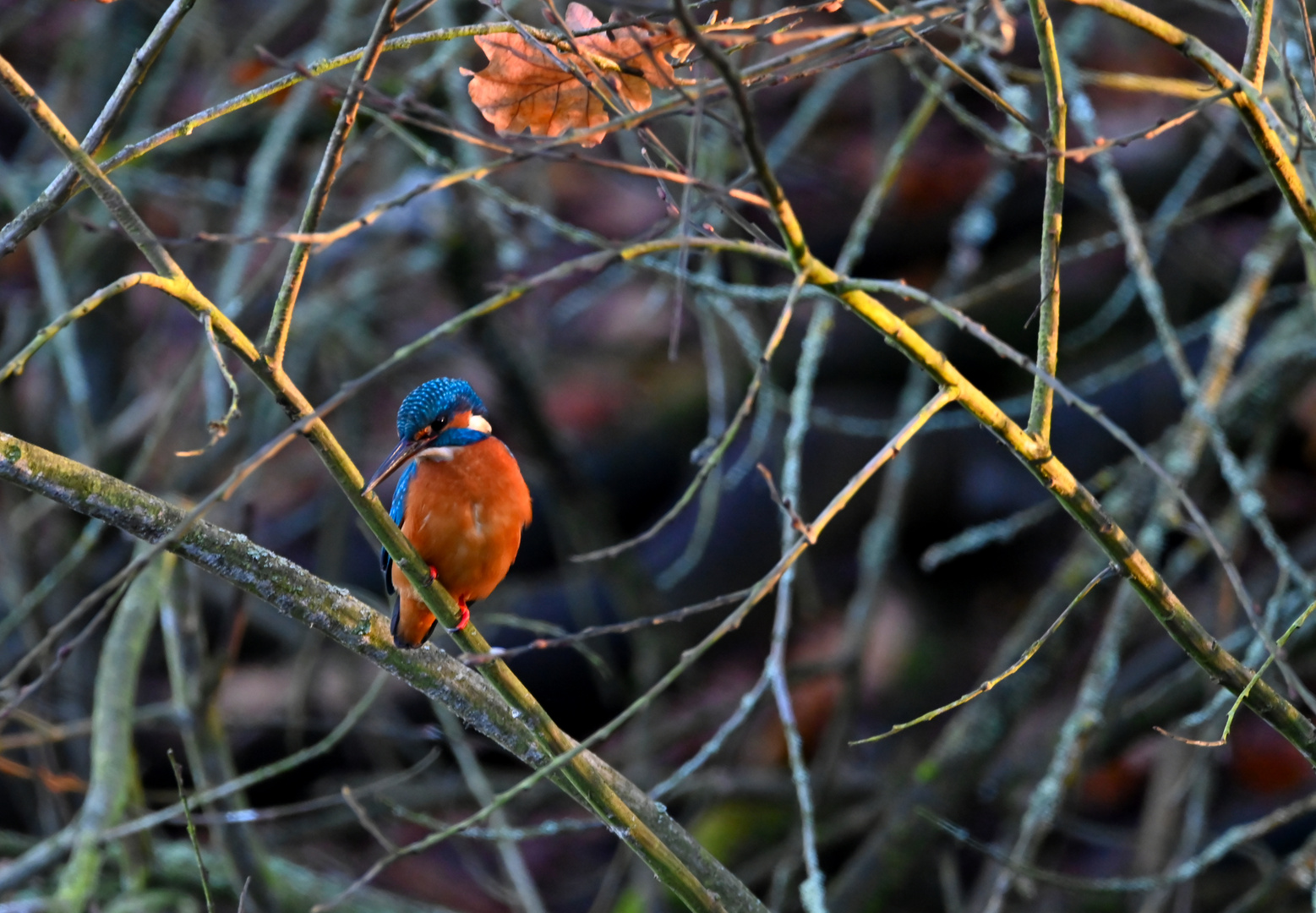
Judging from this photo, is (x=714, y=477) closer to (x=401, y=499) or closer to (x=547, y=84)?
(x=401, y=499)

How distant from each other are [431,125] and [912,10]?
2.00 ft

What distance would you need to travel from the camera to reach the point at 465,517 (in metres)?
2.26

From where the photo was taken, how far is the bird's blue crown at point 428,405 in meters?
2.12

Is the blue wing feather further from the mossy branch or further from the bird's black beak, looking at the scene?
the mossy branch

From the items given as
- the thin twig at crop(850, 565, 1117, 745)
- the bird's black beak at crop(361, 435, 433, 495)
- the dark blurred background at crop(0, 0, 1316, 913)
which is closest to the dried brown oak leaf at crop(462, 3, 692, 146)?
the bird's black beak at crop(361, 435, 433, 495)

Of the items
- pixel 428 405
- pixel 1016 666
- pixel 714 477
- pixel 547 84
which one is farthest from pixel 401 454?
pixel 714 477

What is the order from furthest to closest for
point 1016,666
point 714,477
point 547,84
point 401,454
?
point 714,477 → point 401,454 → point 547,84 → point 1016,666

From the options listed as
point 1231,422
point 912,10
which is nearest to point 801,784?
point 912,10

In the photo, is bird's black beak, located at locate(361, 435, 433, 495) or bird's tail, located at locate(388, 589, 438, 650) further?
bird's tail, located at locate(388, 589, 438, 650)

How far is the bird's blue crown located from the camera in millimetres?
2125

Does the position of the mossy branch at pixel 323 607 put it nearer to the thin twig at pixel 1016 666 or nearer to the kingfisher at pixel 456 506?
the kingfisher at pixel 456 506

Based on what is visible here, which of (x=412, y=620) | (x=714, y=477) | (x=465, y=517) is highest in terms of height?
(x=465, y=517)

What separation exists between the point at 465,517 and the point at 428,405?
0.24 m

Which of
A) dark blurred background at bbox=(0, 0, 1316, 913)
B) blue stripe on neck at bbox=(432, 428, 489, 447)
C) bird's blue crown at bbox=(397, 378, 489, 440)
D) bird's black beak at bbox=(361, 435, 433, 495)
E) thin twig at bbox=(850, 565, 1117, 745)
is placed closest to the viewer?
thin twig at bbox=(850, 565, 1117, 745)
